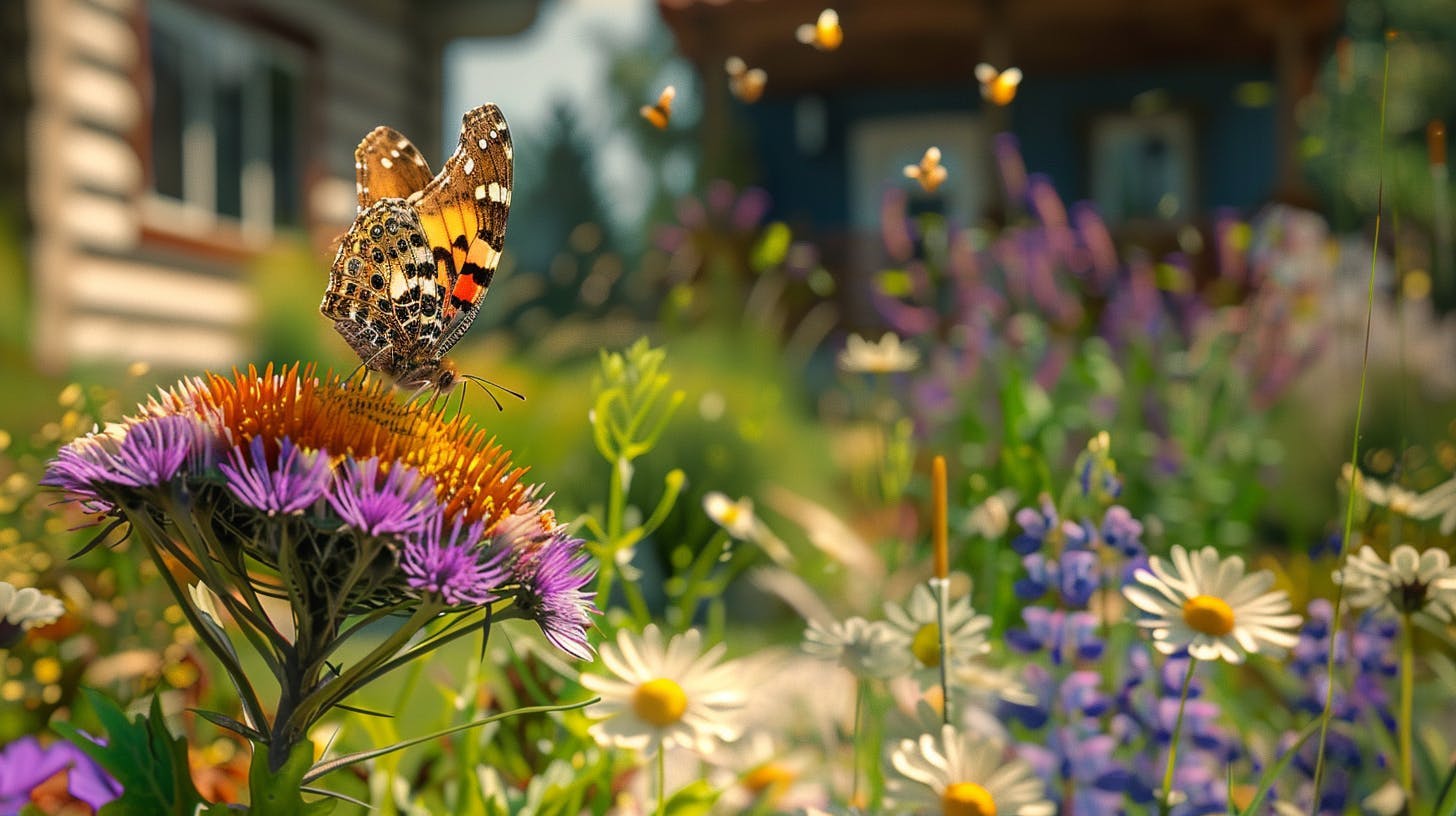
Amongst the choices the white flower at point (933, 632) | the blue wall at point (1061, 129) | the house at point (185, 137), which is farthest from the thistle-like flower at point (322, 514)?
the blue wall at point (1061, 129)

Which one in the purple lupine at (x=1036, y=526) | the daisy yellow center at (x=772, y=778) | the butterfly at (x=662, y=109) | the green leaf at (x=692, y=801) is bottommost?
the daisy yellow center at (x=772, y=778)

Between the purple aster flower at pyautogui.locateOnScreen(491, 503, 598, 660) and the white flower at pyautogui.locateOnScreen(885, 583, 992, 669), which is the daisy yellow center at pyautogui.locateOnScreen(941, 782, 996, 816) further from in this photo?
the purple aster flower at pyautogui.locateOnScreen(491, 503, 598, 660)

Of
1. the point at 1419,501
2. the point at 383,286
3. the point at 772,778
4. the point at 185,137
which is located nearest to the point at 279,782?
the point at 383,286

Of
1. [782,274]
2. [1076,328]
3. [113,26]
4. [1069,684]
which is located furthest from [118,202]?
[1069,684]

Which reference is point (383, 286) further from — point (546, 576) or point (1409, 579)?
point (1409, 579)

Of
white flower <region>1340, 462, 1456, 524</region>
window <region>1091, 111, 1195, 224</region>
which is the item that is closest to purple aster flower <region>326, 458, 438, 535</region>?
white flower <region>1340, 462, 1456, 524</region>

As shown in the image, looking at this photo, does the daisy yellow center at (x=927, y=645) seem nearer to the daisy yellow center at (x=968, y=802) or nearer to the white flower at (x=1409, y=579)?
the daisy yellow center at (x=968, y=802)
